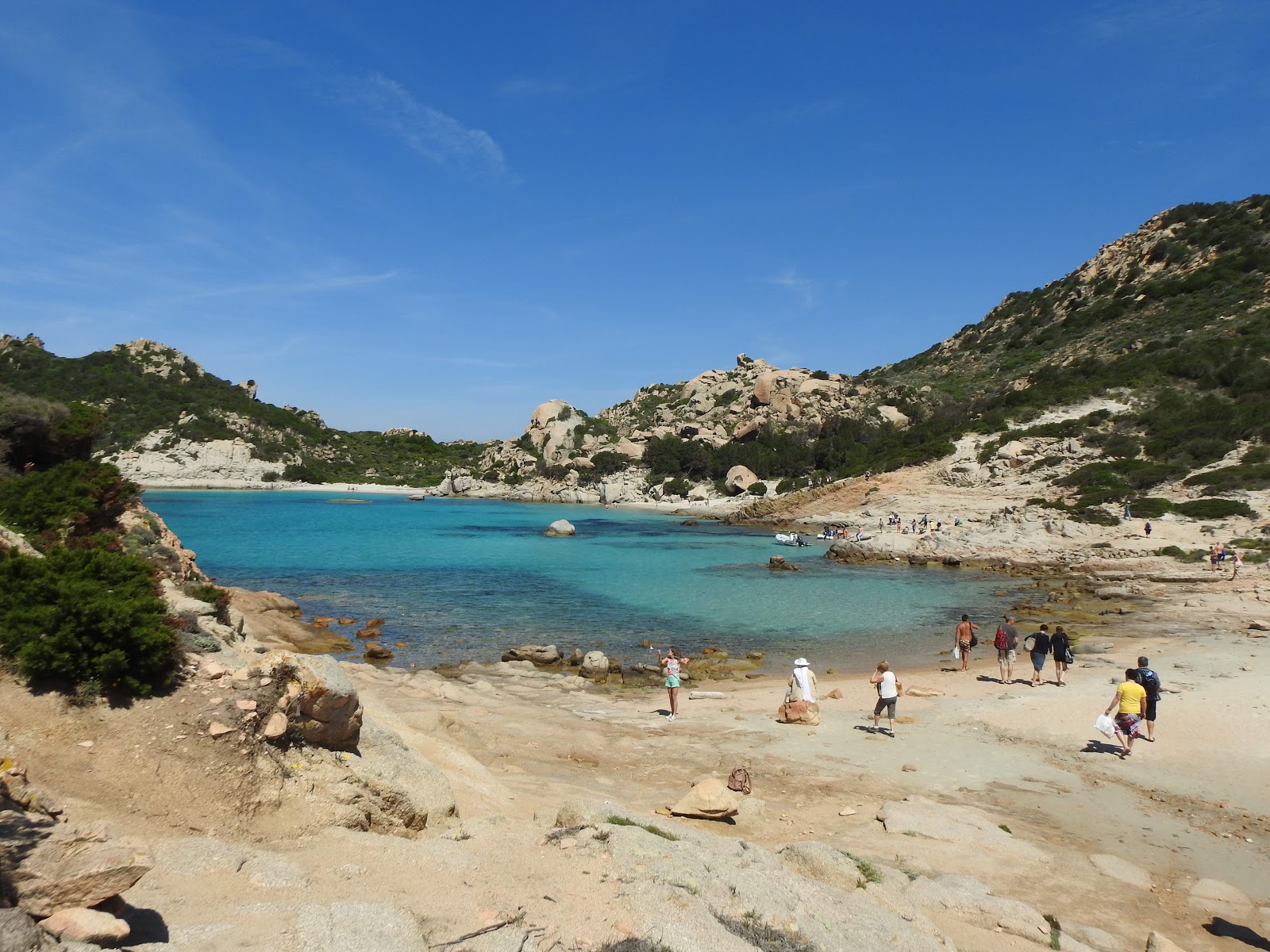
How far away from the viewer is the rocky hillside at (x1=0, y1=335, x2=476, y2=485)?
110250 millimetres

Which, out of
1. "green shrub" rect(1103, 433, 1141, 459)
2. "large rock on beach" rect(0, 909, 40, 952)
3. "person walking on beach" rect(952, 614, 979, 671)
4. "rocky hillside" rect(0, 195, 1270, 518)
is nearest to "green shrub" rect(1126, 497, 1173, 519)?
"rocky hillside" rect(0, 195, 1270, 518)

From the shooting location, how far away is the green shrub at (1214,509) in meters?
35.0

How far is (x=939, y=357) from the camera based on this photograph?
106 m

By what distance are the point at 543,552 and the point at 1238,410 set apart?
1871 inches

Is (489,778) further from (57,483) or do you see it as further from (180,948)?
(57,483)

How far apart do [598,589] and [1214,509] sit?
1276 inches

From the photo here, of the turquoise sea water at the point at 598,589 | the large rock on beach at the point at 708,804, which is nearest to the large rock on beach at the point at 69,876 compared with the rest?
the large rock on beach at the point at 708,804

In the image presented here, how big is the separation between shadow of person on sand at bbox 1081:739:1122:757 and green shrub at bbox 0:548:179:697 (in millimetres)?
13425

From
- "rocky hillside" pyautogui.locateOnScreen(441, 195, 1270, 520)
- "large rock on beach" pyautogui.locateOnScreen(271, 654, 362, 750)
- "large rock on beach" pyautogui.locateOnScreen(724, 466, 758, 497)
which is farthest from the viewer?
"large rock on beach" pyautogui.locateOnScreen(724, 466, 758, 497)

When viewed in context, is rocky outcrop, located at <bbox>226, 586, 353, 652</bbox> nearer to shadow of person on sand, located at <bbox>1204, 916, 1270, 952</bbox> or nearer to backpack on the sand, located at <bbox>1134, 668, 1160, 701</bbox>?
shadow of person on sand, located at <bbox>1204, 916, 1270, 952</bbox>

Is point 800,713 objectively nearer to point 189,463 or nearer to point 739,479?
point 739,479

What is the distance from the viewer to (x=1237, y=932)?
669 centimetres

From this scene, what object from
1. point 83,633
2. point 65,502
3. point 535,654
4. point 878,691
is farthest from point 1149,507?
point 65,502

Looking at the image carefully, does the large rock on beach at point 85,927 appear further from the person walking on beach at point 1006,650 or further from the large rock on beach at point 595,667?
the person walking on beach at point 1006,650
